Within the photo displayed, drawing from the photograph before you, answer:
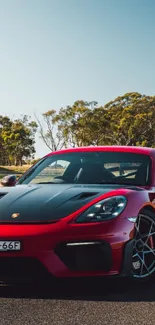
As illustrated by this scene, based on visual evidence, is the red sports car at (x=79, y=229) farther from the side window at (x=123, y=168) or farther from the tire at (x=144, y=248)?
the side window at (x=123, y=168)

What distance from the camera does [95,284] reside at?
182 inches

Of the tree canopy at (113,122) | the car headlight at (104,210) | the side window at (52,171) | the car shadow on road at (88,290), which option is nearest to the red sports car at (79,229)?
the car headlight at (104,210)

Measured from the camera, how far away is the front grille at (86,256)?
13.5 feet

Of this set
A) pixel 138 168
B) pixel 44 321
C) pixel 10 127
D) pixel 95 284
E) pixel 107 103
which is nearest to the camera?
pixel 44 321

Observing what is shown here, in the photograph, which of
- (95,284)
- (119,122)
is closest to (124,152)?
(95,284)

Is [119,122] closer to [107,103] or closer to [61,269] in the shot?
Result: [107,103]

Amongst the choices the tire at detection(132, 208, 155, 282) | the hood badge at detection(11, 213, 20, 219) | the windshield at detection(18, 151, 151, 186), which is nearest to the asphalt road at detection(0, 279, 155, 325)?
the tire at detection(132, 208, 155, 282)

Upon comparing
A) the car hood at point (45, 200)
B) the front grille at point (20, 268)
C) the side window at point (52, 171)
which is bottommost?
the front grille at point (20, 268)

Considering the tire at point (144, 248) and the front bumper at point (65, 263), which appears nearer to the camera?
the front bumper at point (65, 263)

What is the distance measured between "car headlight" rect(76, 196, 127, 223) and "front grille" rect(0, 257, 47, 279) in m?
0.46

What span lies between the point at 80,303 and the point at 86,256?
36 cm

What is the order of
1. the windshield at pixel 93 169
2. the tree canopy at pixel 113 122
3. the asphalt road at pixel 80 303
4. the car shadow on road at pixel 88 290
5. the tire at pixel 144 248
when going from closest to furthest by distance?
1. the asphalt road at pixel 80 303
2. the car shadow on road at pixel 88 290
3. the tire at pixel 144 248
4. the windshield at pixel 93 169
5. the tree canopy at pixel 113 122

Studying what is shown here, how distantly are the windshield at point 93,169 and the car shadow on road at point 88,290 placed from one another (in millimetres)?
1063

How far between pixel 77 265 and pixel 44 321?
2.30ft
